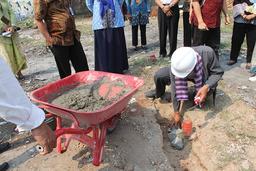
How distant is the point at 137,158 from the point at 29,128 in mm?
1776

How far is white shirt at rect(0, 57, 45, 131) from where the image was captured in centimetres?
178

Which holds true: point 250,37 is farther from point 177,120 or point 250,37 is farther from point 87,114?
point 87,114

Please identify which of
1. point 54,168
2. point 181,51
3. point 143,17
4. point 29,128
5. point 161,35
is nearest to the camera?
point 29,128

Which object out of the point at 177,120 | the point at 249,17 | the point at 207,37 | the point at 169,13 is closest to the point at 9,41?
the point at 169,13

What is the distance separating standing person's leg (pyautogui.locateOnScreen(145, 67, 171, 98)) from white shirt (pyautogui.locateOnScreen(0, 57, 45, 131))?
2.67 meters

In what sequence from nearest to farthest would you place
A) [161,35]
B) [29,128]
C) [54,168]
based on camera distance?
[29,128] → [54,168] → [161,35]

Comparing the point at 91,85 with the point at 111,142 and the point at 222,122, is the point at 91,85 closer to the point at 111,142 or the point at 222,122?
the point at 111,142

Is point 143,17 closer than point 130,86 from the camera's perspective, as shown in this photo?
No

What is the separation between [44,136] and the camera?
1.98 m

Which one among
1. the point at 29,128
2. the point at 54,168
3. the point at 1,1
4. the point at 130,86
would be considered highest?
the point at 1,1

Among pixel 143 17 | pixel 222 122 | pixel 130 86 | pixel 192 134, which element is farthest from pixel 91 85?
pixel 143 17

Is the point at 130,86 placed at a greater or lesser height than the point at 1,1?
lesser

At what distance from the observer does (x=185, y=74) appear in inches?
144

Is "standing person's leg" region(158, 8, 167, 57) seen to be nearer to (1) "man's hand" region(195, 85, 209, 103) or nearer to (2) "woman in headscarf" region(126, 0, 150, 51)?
(2) "woman in headscarf" region(126, 0, 150, 51)
